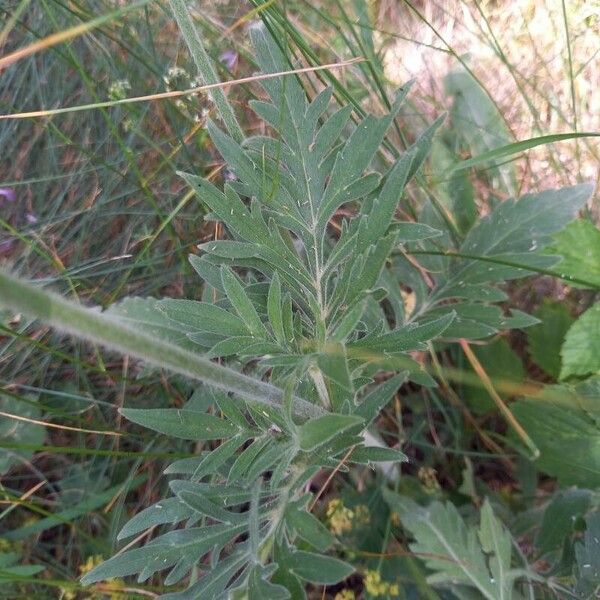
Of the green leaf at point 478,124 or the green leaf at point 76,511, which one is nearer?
the green leaf at point 76,511

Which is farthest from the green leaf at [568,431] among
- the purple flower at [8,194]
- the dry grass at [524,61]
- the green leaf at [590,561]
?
the purple flower at [8,194]

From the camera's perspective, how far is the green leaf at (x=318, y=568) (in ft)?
3.10

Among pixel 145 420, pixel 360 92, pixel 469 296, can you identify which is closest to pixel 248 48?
pixel 360 92

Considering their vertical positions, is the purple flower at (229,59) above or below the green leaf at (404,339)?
above

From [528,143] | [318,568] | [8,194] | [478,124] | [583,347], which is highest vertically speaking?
[478,124]

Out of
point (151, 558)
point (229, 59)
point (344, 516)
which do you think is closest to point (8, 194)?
point (229, 59)

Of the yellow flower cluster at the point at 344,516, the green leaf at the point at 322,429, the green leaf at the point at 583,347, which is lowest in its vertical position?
the yellow flower cluster at the point at 344,516

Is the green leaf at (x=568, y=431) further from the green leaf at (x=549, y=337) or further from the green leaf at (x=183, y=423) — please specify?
the green leaf at (x=183, y=423)

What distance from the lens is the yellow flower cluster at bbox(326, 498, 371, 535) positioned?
1.59m

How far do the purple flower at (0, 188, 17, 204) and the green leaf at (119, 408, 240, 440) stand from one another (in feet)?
3.22

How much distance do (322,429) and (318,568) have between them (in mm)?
293

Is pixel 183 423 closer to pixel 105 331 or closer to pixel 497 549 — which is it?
pixel 105 331

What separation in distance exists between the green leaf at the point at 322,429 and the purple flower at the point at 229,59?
1313 millimetres

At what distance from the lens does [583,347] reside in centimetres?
141
